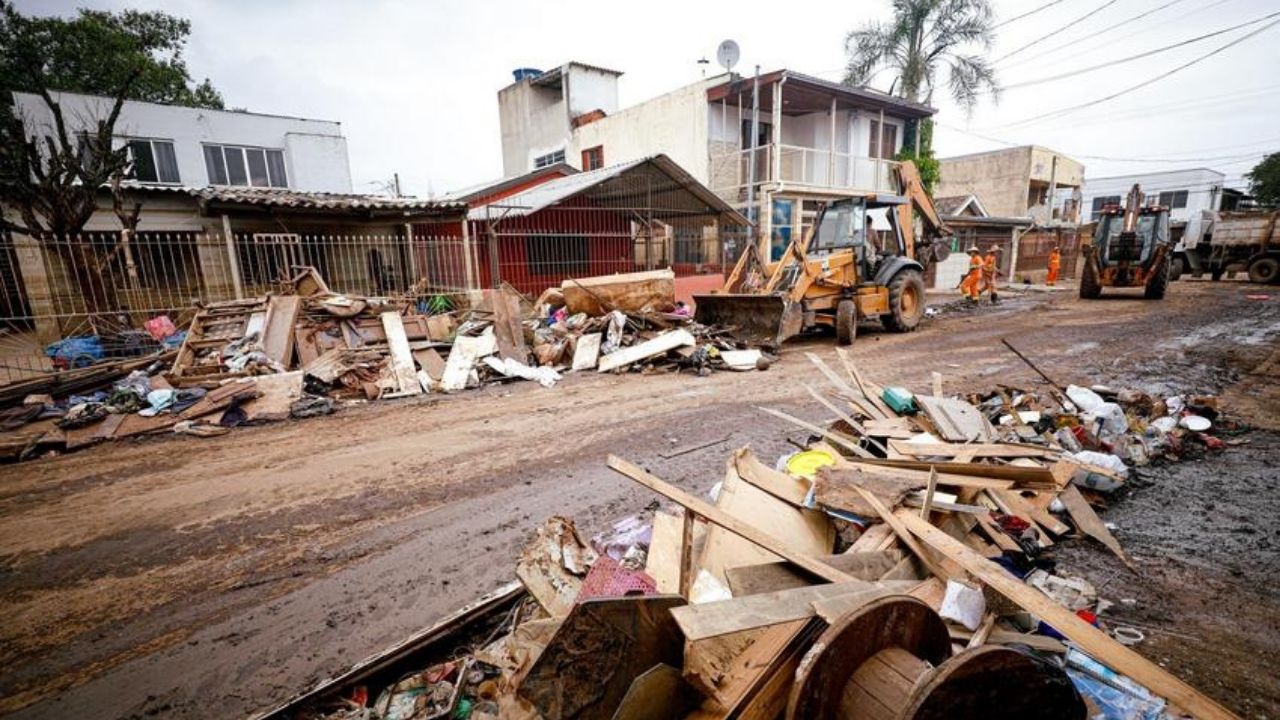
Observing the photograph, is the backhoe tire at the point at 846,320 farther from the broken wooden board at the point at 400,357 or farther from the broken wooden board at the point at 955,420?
the broken wooden board at the point at 400,357

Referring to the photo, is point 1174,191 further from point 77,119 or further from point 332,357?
point 77,119

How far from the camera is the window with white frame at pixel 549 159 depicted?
2380 centimetres

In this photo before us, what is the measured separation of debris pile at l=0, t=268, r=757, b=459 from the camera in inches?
252

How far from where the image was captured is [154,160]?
17.1 meters

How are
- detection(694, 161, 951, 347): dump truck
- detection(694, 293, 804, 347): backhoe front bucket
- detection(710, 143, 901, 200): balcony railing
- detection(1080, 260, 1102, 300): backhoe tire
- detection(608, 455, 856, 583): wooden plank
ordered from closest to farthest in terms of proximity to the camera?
A: detection(608, 455, 856, 583): wooden plank, detection(694, 293, 804, 347): backhoe front bucket, detection(694, 161, 951, 347): dump truck, detection(1080, 260, 1102, 300): backhoe tire, detection(710, 143, 901, 200): balcony railing

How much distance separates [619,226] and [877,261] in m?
7.50

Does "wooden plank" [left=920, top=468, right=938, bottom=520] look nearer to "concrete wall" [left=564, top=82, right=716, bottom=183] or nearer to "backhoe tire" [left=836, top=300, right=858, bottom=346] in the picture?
"backhoe tire" [left=836, top=300, right=858, bottom=346]

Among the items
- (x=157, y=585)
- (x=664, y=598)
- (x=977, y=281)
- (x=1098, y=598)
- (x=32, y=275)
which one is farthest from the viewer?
(x=977, y=281)

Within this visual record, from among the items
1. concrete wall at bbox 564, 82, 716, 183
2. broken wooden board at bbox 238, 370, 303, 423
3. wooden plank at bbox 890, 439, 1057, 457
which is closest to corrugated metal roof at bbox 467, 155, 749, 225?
concrete wall at bbox 564, 82, 716, 183

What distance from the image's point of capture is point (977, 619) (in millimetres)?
2166

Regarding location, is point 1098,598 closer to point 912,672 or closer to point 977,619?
point 977,619

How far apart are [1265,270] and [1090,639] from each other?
93.2 ft

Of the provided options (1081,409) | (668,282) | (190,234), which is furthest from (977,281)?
(190,234)

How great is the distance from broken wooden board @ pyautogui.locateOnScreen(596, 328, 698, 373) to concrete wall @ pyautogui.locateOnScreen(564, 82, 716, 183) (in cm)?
1078
